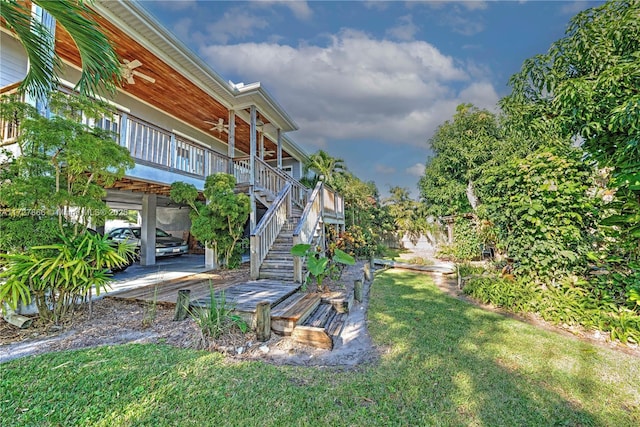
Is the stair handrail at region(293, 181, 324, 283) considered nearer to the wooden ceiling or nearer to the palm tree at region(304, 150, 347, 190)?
the wooden ceiling

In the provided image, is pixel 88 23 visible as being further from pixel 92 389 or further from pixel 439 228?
pixel 439 228

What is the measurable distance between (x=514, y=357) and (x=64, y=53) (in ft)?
34.2

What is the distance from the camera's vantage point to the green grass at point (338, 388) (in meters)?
2.18

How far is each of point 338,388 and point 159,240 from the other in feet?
36.2

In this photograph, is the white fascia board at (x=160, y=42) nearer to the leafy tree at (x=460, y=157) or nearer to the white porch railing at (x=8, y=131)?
the white porch railing at (x=8, y=131)

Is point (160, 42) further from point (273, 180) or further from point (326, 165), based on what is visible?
point (326, 165)

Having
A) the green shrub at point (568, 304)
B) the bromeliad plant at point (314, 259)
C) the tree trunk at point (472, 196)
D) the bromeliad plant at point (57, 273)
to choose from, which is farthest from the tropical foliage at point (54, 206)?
the tree trunk at point (472, 196)

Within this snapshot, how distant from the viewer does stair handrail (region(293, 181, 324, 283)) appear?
245 inches

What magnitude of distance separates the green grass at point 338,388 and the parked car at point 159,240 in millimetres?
8225

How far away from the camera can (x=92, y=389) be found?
94.4 inches

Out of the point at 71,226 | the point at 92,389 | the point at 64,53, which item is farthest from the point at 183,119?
the point at 92,389

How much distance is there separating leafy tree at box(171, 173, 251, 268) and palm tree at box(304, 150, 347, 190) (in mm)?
8206

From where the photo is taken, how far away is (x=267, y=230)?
7109mm

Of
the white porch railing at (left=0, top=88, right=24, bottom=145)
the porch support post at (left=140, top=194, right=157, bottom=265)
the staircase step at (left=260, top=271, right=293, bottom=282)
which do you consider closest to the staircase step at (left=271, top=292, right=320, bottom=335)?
the staircase step at (left=260, top=271, right=293, bottom=282)
